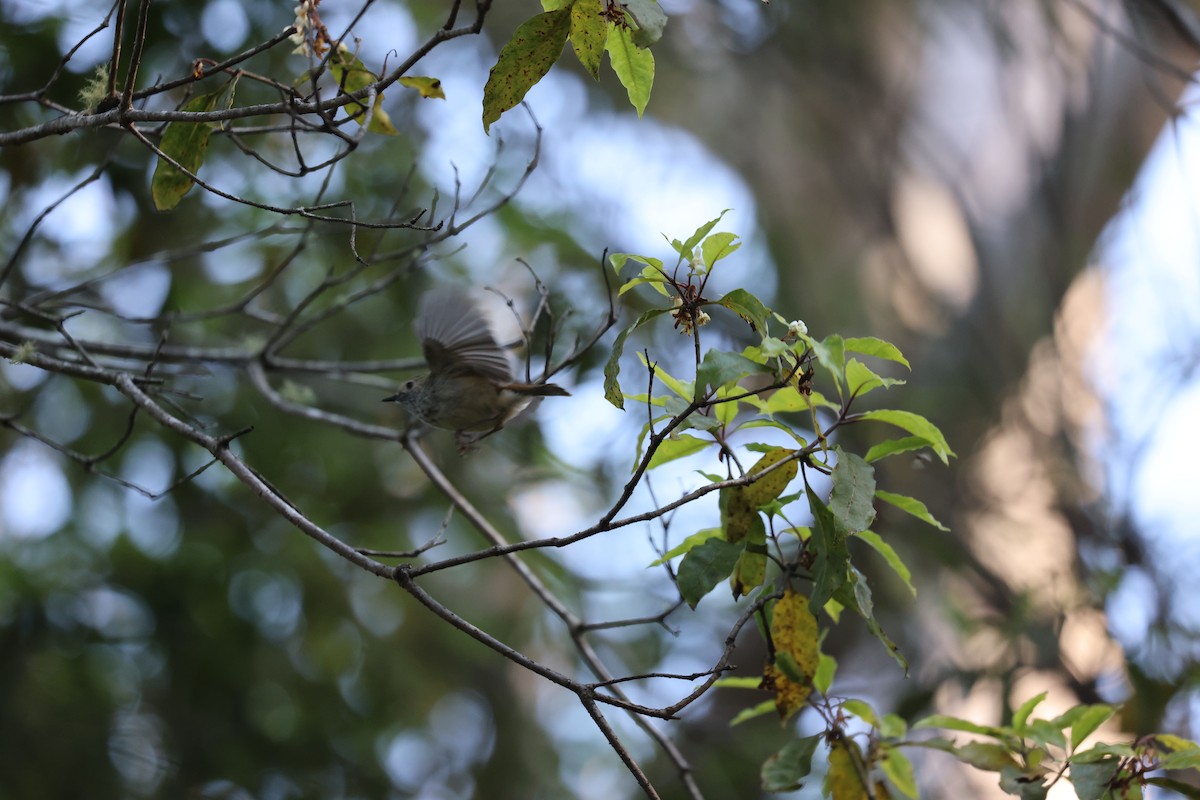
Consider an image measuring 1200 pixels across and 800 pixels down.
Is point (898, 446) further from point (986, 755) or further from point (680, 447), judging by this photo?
point (986, 755)

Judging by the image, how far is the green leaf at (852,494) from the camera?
1717 mm

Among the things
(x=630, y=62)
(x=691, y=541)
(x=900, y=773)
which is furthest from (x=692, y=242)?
(x=900, y=773)

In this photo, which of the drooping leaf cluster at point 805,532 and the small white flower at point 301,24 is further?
the small white flower at point 301,24

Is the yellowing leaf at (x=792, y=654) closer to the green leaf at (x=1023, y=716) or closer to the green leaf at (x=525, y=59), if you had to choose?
the green leaf at (x=1023, y=716)

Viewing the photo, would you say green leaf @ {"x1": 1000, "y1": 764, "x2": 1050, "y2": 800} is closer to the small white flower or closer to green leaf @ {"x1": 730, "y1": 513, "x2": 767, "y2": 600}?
green leaf @ {"x1": 730, "y1": 513, "x2": 767, "y2": 600}

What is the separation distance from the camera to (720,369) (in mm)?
1643

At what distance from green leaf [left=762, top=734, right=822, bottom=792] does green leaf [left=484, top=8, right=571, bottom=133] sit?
4.73ft

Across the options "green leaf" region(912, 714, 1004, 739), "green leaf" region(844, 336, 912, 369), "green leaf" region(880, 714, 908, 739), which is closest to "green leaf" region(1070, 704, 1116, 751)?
"green leaf" region(912, 714, 1004, 739)

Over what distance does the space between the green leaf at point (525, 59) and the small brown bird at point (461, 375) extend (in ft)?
2.97

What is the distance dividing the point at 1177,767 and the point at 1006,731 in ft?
1.12

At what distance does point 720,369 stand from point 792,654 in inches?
28.7

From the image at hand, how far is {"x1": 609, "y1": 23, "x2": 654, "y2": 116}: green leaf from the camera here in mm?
1812

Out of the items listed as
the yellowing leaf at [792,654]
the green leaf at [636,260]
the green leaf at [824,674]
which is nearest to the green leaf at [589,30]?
the green leaf at [636,260]

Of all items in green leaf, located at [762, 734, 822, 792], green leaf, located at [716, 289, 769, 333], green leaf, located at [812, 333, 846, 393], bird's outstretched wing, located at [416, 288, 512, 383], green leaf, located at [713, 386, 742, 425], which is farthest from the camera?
bird's outstretched wing, located at [416, 288, 512, 383]
